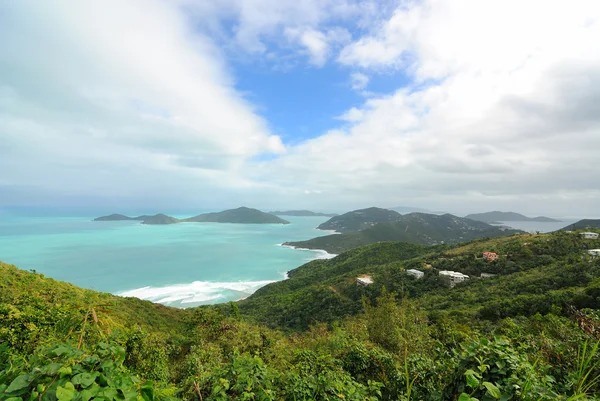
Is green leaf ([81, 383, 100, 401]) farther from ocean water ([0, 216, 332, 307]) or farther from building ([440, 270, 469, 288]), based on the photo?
ocean water ([0, 216, 332, 307])

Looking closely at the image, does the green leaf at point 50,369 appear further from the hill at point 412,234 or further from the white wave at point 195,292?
the hill at point 412,234

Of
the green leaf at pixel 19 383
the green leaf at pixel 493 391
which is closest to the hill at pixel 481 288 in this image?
the green leaf at pixel 493 391

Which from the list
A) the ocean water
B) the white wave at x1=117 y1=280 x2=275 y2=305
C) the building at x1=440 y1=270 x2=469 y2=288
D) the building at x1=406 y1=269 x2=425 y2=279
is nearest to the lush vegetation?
the building at x1=440 y1=270 x2=469 y2=288

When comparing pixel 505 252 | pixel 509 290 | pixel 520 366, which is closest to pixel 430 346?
pixel 520 366

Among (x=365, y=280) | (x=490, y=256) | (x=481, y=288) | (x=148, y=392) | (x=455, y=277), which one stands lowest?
(x=365, y=280)

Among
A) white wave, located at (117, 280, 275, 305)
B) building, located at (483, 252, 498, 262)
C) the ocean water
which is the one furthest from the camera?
the ocean water

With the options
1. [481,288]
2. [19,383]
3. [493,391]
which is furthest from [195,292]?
[493,391]

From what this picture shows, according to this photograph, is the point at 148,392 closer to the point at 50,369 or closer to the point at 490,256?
the point at 50,369
